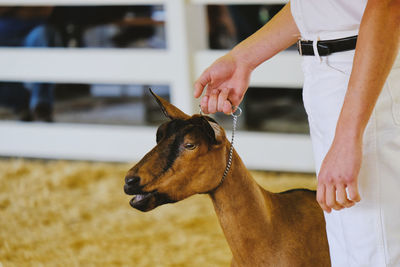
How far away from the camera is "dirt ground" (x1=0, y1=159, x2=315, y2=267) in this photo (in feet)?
6.31

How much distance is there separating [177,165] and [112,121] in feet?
8.23

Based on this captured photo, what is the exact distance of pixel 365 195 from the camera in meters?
0.87

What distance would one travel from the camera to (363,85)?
2.58 ft

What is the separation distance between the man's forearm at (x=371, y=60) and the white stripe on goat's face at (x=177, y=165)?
269mm

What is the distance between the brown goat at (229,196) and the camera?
0.98m

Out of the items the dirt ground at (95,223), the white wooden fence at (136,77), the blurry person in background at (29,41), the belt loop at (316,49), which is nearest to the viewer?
the belt loop at (316,49)

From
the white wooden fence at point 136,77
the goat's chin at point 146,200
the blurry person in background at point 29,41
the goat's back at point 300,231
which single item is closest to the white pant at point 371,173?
the goat's back at point 300,231

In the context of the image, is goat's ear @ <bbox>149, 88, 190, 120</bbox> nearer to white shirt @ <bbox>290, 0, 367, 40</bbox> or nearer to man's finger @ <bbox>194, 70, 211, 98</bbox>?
man's finger @ <bbox>194, 70, 211, 98</bbox>

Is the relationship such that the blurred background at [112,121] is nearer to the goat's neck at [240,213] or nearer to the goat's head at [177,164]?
the goat's neck at [240,213]

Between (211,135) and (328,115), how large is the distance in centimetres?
20

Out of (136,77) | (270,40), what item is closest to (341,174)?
(270,40)

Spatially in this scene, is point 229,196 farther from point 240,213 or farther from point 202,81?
point 202,81

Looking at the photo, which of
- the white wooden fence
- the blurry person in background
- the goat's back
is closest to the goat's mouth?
the goat's back

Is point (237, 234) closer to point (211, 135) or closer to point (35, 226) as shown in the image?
point (211, 135)
